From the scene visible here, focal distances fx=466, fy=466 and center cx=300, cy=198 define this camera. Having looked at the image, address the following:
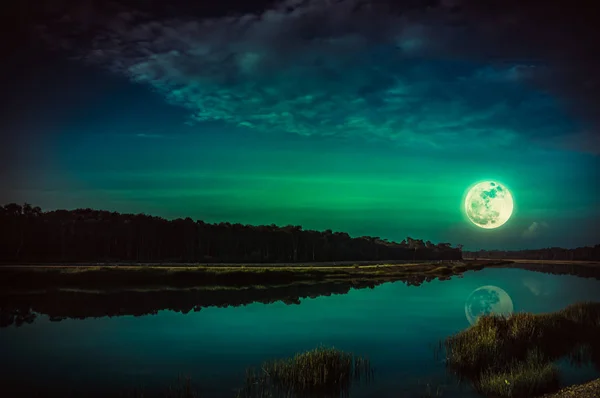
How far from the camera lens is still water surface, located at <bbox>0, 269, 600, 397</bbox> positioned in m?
22.9

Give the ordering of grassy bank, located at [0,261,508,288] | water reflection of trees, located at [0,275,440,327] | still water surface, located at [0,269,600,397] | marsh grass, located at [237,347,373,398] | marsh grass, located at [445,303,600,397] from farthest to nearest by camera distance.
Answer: grassy bank, located at [0,261,508,288]
water reflection of trees, located at [0,275,440,327]
still water surface, located at [0,269,600,397]
marsh grass, located at [445,303,600,397]
marsh grass, located at [237,347,373,398]

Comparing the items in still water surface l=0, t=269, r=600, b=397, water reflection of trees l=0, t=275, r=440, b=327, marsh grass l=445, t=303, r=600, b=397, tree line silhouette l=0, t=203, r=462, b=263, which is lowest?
still water surface l=0, t=269, r=600, b=397

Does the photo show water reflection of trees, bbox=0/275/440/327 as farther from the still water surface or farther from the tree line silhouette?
the tree line silhouette

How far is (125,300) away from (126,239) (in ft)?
278

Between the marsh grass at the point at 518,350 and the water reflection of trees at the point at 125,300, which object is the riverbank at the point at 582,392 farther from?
the water reflection of trees at the point at 125,300

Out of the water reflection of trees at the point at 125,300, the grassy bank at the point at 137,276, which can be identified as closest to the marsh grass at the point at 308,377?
the water reflection of trees at the point at 125,300

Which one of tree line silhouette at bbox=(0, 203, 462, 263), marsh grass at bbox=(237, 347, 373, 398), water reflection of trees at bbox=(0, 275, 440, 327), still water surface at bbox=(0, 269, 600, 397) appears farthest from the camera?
tree line silhouette at bbox=(0, 203, 462, 263)

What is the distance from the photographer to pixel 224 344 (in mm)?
32469

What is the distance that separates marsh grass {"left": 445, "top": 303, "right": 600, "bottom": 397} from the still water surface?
1.37 m

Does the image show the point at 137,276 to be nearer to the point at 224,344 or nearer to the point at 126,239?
the point at 224,344

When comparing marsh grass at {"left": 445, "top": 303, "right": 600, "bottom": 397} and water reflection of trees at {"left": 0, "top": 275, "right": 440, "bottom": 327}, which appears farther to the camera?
water reflection of trees at {"left": 0, "top": 275, "right": 440, "bottom": 327}

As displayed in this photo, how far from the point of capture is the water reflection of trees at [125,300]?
144 ft

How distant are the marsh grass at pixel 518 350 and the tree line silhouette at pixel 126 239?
10148 centimetres

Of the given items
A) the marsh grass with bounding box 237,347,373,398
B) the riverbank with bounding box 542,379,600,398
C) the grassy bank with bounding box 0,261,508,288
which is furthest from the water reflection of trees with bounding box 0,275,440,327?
the riverbank with bounding box 542,379,600,398
